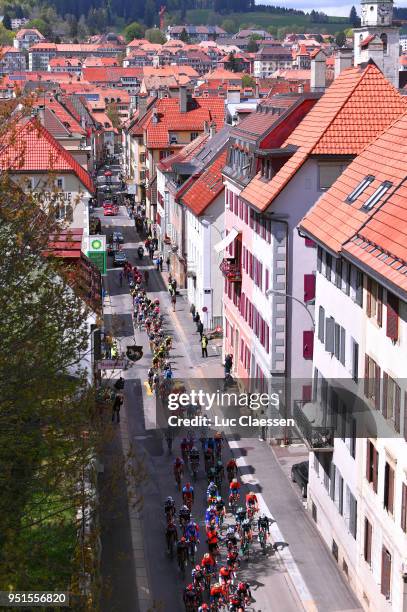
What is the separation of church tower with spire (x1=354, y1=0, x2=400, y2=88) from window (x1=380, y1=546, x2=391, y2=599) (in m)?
24.4

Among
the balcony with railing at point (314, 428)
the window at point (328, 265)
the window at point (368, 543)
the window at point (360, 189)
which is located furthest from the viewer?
the balcony with railing at point (314, 428)

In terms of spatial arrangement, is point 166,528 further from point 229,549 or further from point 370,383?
point 370,383

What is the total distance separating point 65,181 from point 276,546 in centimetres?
3629

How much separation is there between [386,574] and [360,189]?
10800 millimetres

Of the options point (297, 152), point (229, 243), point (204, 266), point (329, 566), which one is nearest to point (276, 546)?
point (329, 566)

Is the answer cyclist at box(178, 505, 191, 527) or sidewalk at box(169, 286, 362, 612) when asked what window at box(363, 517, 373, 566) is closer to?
sidewalk at box(169, 286, 362, 612)

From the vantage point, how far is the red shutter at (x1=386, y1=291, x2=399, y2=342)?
87.0 feet

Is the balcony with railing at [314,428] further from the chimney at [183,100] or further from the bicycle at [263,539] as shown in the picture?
the chimney at [183,100]

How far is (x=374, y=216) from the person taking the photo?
2905cm

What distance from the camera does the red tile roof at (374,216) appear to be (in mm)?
26188

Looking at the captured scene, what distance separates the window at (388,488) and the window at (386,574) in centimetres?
115

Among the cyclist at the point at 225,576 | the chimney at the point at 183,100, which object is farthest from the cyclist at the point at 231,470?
the chimney at the point at 183,100

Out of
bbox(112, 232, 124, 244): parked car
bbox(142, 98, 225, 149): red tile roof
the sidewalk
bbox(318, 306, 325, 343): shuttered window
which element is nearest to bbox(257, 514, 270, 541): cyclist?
the sidewalk

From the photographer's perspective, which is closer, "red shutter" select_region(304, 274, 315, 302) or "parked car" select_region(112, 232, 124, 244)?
"red shutter" select_region(304, 274, 315, 302)
